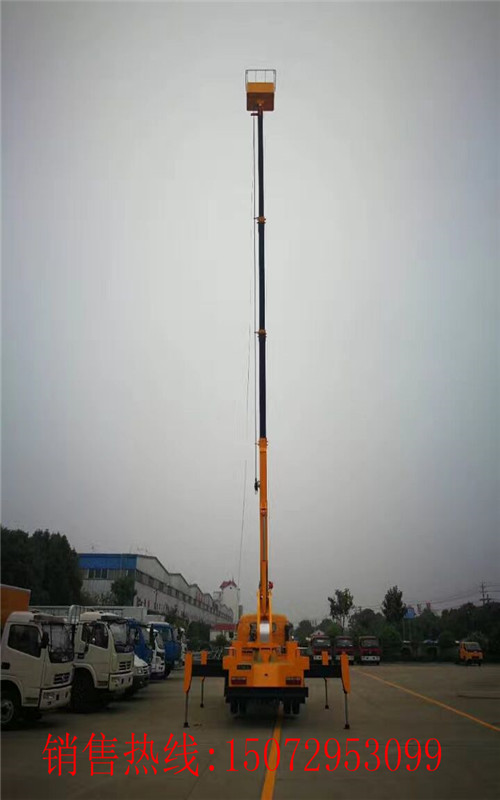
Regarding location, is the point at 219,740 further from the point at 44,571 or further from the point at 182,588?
the point at 182,588

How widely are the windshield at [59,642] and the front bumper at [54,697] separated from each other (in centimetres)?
50

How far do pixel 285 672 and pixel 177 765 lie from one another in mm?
3822

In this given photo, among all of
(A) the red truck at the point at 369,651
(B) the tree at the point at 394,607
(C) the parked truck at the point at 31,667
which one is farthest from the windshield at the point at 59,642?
(B) the tree at the point at 394,607

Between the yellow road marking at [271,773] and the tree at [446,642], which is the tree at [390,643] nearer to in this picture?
the tree at [446,642]

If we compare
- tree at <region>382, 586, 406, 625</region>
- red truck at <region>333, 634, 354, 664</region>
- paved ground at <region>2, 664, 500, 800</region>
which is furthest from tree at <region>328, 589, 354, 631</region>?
paved ground at <region>2, 664, 500, 800</region>

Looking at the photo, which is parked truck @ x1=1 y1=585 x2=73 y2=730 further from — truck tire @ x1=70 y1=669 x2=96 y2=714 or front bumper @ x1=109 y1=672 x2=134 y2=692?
front bumper @ x1=109 y1=672 x2=134 y2=692

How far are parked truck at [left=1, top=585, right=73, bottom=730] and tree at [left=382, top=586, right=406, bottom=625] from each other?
187 feet

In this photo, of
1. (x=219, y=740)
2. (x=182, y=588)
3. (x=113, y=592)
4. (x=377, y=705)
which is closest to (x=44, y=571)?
(x=113, y=592)

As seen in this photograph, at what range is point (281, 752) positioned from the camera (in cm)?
928

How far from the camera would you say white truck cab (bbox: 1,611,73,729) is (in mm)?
11219

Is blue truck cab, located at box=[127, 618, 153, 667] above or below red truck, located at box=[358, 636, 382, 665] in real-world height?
above

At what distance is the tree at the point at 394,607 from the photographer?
6412 centimetres

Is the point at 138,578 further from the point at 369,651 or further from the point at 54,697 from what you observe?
the point at 54,697

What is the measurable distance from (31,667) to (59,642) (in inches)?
43.9
